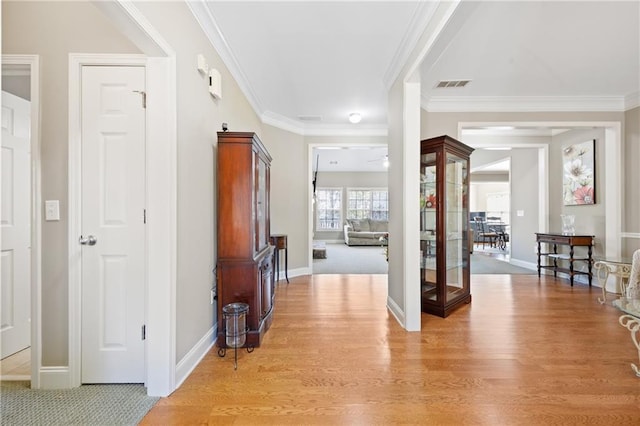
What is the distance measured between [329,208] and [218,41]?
351 inches

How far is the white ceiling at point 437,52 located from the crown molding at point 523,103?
0.01m

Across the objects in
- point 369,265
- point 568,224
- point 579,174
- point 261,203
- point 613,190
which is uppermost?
point 579,174

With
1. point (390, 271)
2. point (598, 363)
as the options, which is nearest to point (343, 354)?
Answer: point (390, 271)

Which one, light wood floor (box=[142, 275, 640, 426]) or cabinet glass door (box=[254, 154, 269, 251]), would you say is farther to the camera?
cabinet glass door (box=[254, 154, 269, 251])

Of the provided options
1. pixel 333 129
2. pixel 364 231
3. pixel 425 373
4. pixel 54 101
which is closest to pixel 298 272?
pixel 333 129

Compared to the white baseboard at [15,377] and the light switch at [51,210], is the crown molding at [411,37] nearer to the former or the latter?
the light switch at [51,210]

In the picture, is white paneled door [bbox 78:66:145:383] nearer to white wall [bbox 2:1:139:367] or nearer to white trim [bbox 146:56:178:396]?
white wall [bbox 2:1:139:367]

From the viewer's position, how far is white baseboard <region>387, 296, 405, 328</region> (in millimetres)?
3154

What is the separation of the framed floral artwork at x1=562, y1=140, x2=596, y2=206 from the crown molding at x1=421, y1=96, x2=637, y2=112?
0.71 meters

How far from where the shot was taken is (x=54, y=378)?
2.11 meters

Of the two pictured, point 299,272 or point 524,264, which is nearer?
point 299,272

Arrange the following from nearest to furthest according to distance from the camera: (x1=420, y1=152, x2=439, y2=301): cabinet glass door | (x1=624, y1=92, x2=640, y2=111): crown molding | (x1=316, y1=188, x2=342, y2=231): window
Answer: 1. (x1=420, y1=152, x2=439, y2=301): cabinet glass door
2. (x1=624, y1=92, x2=640, y2=111): crown molding
3. (x1=316, y1=188, x2=342, y2=231): window

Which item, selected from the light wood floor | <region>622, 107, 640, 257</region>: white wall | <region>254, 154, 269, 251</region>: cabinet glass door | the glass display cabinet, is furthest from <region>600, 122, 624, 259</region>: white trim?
<region>254, 154, 269, 251</region>: cabinet glass door

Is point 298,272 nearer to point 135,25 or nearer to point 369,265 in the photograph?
point 369,265
